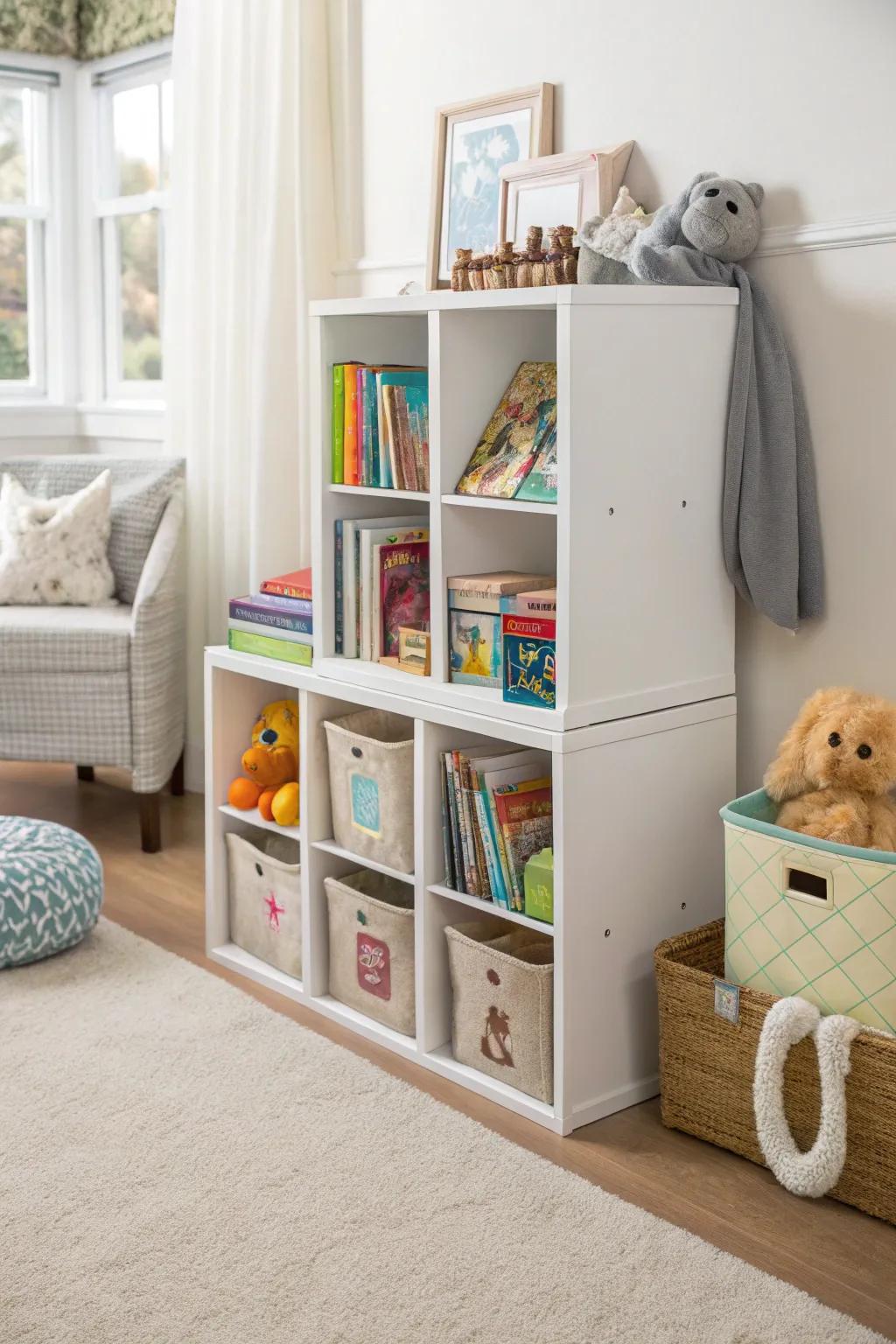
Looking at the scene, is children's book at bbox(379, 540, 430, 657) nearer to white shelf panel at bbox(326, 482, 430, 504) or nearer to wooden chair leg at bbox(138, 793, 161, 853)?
white shelf panel at bbox(326, 482, 430, 504)

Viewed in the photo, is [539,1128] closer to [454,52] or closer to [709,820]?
[709,820]

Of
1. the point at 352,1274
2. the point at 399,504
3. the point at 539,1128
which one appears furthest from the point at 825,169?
the point at 352,1274

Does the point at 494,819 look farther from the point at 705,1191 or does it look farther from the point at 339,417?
the point at 339,417

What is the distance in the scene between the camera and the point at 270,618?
8.55 ft

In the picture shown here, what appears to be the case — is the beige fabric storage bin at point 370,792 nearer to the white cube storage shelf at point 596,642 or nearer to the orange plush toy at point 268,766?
the white cube storage shelf at point 596,642

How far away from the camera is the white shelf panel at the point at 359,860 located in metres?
2.34

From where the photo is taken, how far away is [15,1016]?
245 centimetres

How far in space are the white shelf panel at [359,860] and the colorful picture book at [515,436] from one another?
0.64m

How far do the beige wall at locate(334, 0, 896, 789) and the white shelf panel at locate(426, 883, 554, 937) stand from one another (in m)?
0.52

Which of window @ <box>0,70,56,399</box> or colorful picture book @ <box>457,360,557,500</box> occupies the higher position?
window @ <box>0,70,56,399</box>

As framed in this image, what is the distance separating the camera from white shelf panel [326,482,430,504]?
2270 mm

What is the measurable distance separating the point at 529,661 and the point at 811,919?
21.4 inches

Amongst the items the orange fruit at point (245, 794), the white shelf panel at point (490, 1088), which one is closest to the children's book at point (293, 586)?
the orange fruit at point (245, 794)

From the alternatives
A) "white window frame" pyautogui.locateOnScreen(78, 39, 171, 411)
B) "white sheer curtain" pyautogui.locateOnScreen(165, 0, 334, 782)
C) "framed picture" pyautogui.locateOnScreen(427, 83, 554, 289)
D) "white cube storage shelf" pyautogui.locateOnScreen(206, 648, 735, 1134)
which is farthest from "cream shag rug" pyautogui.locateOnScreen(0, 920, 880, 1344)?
"white window frame" pyautogui.locateOnScreen(78, 39, 171, 411)
